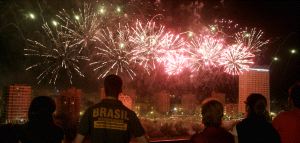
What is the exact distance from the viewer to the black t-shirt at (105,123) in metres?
4.34

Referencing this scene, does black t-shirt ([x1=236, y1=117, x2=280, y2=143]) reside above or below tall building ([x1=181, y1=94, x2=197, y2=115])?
above

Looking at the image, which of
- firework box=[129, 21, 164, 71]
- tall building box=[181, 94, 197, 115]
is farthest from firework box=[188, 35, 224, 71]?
tall building box=[181, 94, 197, 115]

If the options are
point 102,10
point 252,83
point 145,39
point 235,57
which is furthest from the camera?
point 252,83

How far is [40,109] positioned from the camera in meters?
4.45

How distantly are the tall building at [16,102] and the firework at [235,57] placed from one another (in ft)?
30.7

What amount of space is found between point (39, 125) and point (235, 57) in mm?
15449

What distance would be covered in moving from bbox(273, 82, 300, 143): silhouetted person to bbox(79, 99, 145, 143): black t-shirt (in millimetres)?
2214

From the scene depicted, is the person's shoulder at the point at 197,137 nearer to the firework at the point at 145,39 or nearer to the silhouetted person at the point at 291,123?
the silhouetted person at the point at 291,123

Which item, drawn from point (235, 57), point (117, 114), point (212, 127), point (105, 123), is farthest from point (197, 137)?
point (235, 57)

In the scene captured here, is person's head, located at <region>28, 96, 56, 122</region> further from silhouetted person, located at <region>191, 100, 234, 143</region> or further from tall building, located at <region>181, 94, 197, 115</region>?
tall building, located at <region>181, 94, 197, 115</region>

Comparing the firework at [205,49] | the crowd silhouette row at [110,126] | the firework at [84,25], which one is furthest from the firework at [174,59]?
the crowd silhouette row at [110,126]

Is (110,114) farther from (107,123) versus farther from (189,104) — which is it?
(189,104)

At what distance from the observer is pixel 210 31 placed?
66.3 ft

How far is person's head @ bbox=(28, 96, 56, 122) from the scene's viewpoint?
4445mm
